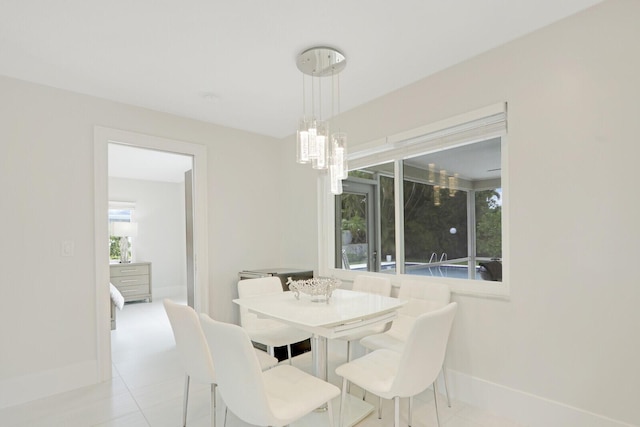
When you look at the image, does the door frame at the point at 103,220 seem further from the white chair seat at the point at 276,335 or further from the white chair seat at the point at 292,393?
the white chair seat at the point at 292,393

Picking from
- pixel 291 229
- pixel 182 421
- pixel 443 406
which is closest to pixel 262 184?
pixel 291 229

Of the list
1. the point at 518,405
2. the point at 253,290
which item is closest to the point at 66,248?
the point at 253,290

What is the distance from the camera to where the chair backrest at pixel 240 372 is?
Result: 1.37 metres

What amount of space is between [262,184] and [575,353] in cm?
325

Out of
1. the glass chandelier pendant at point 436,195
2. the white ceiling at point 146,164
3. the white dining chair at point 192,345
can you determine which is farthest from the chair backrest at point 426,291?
the white ceiling at point 146,164

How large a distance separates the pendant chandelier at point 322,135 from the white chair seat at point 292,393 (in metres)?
1.17

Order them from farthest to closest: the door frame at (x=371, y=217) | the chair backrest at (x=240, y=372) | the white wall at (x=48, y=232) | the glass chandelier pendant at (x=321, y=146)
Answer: the door frame at (x=371, y=217), the white wall at (x=48, y=232), the glass chandelier pendant at (x=321, y=146), the chair backrest at (x=240, y=372)

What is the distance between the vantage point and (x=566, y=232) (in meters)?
1.93

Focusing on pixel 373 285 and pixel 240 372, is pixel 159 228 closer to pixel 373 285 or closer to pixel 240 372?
pixel 373 285

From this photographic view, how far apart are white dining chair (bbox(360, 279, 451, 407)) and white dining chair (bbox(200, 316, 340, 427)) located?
890 millimetres

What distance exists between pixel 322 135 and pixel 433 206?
128 centimetres

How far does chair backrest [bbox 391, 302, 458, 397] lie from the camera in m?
1.55

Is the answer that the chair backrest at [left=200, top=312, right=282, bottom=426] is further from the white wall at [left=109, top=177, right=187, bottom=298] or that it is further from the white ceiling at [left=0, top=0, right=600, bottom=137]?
the white wall at [left=109, top=177, right=187, bottom=298]

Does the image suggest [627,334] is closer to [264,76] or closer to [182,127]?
[264,76]
